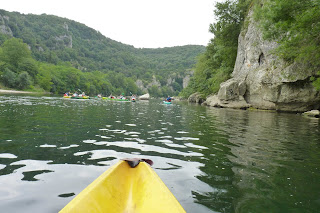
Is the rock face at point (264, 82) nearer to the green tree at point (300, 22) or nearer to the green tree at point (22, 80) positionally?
the green tree at point (300, 22)

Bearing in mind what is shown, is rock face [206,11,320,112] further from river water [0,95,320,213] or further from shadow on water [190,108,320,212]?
river water [0,95,320,213]

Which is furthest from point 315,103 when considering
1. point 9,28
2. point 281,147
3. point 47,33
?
point 47,33

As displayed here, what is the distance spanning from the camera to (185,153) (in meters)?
5.74

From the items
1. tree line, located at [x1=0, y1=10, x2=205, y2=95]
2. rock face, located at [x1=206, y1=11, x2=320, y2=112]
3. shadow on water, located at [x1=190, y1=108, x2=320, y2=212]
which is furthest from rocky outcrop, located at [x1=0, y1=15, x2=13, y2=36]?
shadow on water, located at [x1=190, y1=108, x2=320, y2=212]

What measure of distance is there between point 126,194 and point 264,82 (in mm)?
24877

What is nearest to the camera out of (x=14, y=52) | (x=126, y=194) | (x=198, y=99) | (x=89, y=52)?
(x=126, y=194)

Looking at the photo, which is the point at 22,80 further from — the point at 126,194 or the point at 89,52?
the point at 89,52

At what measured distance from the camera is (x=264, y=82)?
23.9m

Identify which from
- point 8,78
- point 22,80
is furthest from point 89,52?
point 8,78

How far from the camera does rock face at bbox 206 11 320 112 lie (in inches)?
803

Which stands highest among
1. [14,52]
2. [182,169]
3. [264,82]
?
[14,52]

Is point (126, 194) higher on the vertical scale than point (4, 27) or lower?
lower

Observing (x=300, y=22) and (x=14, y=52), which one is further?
(x=14, y=52)

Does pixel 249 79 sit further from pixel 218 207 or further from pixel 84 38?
pixel 84 38
